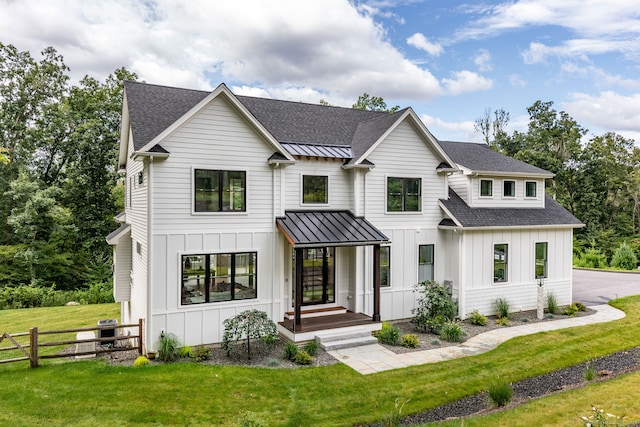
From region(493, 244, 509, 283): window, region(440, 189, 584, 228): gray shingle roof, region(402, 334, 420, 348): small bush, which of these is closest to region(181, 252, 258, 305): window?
region(402, 334, 420, 348): small bush

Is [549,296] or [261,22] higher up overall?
[261,22]

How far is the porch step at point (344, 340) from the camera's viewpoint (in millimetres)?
11531

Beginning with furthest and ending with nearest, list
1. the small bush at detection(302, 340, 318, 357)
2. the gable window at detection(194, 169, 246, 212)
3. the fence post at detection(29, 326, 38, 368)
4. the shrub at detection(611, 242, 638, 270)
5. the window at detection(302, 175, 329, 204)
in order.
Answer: the shrub at detection(611, 242, 638, 270) < the window at detection(302, 175, 329, 204) < the gable window at detection(194, 169, 246, 212) < the small bush at detection(302, 340, 318, 357) < the fence post at detection(29, 326, 38, 368)

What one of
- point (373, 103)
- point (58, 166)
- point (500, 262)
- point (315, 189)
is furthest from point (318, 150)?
point (58, 166)

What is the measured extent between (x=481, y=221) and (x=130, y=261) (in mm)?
13955

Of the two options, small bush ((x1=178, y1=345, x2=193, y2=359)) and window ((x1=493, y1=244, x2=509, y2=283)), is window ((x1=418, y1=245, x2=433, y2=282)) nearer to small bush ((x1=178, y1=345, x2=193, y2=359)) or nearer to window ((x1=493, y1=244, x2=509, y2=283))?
window ((x1=493, y1=244, x2=509, y2=283))

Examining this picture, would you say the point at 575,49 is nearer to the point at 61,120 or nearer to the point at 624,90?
the point at 624,90

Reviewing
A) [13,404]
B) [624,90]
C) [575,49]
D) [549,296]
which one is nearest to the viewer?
[13,404]

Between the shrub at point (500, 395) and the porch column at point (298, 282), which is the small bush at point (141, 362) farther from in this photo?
the shrub at point (500, 395)

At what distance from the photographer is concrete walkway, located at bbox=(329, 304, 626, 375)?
10.3 metres

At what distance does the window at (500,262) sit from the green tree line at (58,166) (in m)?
24.0

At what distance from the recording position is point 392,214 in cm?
1438

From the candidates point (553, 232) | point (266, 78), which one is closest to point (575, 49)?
point (553, 232)

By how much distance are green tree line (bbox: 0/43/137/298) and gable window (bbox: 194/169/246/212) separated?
18047mm
